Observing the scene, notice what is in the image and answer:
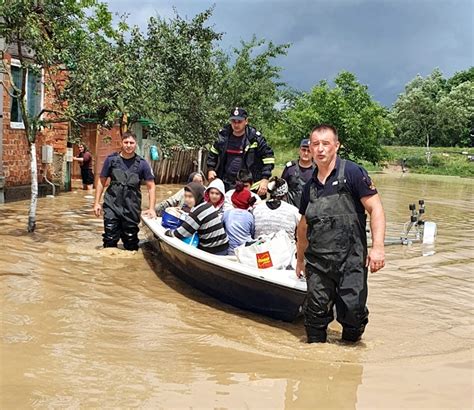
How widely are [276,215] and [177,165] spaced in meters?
19.1

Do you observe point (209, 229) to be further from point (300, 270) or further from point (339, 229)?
point (339, 229)

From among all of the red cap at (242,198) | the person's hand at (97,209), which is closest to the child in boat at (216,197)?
the red cap at (242,198)

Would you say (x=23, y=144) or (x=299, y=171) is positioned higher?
(x=23, y=144)

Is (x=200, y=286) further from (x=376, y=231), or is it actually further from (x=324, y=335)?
(x=376, y=231)

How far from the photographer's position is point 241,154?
8.12 m

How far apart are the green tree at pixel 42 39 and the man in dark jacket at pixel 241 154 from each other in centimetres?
290

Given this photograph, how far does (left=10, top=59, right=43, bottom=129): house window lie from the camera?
46.6 ft

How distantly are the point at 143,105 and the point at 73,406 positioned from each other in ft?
28.3

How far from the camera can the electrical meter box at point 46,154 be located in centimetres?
1566

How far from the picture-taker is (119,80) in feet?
33.6

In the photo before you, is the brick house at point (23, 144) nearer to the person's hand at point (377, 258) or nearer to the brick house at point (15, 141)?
the brick house at point (15, 141)

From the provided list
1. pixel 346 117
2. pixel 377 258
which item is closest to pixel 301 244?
pixel 377 258

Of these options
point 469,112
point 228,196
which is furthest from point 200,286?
point 469,112

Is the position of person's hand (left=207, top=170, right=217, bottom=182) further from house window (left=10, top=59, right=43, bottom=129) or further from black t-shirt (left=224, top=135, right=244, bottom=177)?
house window (left=10, top=59, right=43, bottom=129)
